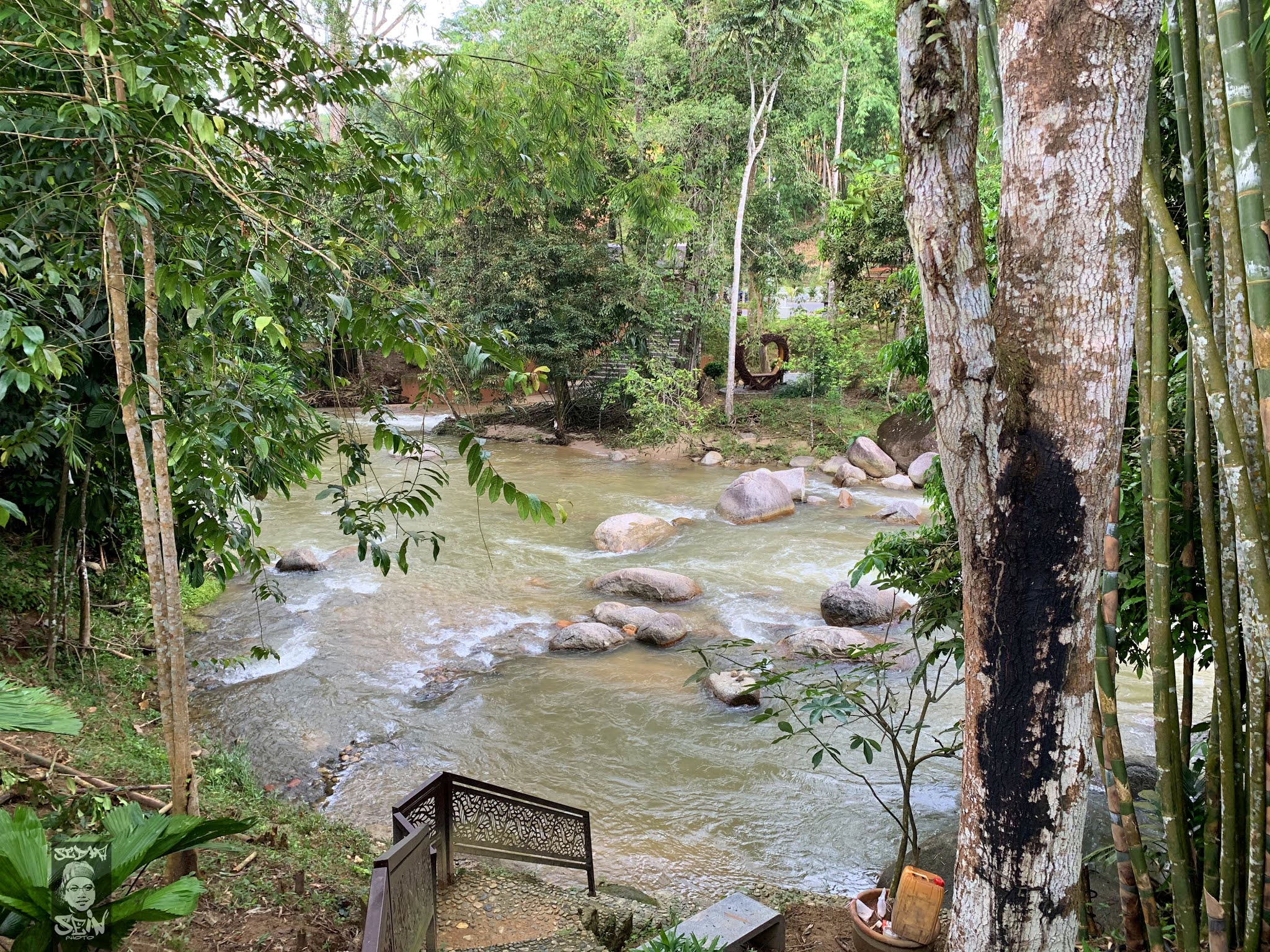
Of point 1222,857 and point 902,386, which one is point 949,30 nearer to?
point 1222,857

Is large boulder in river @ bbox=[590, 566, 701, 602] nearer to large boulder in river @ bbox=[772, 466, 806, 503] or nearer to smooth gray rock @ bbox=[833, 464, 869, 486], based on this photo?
large boulder in river @ bbox=[772, 466, 806, 503]

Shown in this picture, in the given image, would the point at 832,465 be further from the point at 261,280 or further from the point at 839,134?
the point at 261,280

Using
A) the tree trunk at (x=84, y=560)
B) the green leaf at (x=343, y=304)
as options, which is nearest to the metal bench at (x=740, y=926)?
the green leaf at (x=343, y=304)

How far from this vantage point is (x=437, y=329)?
8.11ft

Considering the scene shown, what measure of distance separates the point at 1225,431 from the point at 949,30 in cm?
120

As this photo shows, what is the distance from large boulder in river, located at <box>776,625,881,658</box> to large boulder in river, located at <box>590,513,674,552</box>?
3.43 metres

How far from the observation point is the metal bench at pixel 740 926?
319cm

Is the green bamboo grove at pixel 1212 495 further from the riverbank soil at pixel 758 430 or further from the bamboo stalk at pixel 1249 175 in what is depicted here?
the riverbank soil at pixel 758 430

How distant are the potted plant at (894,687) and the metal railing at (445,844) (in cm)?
114

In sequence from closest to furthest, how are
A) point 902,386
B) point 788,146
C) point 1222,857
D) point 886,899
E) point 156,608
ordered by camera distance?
point 1222,857 < point 156,608 < point 886,899 < point 788,146 < point 902,386

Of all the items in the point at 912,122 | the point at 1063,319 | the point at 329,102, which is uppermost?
the point at 329,102

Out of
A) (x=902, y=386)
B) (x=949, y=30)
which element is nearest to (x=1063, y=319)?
(x=949, y=30)

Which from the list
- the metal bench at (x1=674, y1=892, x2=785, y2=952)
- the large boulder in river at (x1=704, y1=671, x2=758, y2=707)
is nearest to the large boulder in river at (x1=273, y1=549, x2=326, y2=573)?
the large boulder in river at (x1=704, y1=671, x2=758, y2=707)

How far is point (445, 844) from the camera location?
12.8ft
